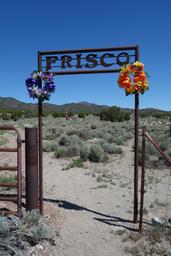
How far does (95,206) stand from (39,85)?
10.2 feet

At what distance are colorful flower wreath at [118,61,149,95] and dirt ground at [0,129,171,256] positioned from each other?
2.50 metres

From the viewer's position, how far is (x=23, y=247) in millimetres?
5602

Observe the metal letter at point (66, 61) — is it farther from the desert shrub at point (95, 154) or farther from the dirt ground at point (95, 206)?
the desert shrub at point (95, 154)

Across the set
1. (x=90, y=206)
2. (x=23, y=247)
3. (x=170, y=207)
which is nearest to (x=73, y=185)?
(x=90, y=206)

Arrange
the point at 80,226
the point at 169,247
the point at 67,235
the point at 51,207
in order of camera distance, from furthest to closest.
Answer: the point at 51,207
the point at 80,226
the point at 67,235
the point at 169,247

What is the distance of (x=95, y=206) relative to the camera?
8.73 m

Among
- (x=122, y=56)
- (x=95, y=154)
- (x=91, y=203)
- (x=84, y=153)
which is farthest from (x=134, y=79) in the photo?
(x=84, y=153)

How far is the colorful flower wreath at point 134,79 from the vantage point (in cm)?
697

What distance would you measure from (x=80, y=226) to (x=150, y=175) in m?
6.20

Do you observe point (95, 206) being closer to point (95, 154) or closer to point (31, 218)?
point (31, 218)

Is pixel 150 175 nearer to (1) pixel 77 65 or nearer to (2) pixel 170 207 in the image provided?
(2) pixel 170 207

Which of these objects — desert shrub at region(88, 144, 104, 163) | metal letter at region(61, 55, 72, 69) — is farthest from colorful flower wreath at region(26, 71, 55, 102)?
desert shrub at region(88, 144, 104, 163)

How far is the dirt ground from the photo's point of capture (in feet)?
20.6

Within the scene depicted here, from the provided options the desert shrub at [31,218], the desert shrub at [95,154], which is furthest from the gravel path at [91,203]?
the desert shrub at [95,154]
